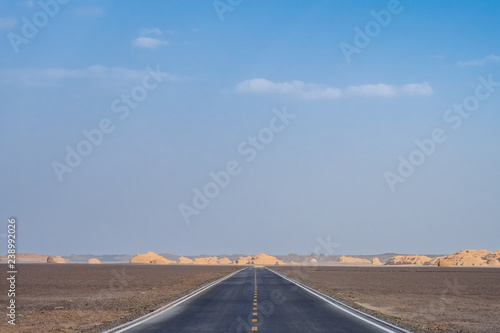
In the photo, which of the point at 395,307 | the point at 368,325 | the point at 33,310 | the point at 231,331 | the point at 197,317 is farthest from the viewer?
the point at 395,307

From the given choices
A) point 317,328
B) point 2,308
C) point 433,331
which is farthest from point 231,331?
point 2,308

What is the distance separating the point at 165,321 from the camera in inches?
785

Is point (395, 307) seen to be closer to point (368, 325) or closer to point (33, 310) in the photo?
point (368, 325)

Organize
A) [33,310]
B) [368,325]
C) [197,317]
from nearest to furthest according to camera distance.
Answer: [368,325] → [197,317] → [33,310]

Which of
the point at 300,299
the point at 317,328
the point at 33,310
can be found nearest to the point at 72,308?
the point at 33,310

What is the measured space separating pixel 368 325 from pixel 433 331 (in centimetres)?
231

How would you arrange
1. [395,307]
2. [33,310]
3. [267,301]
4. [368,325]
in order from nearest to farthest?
[368,325] < [33,310] < [267,301] < [395,307]

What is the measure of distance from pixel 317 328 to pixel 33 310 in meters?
15.2

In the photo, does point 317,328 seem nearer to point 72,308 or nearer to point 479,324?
point 479,324

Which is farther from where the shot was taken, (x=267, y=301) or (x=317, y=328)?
(x=267, y=301)

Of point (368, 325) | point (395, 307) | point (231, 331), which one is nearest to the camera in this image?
point (231, 331)

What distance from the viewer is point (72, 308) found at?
90.1 feet

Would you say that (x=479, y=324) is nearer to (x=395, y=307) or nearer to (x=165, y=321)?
(x=395, y=307)

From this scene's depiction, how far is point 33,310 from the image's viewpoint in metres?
26.4
